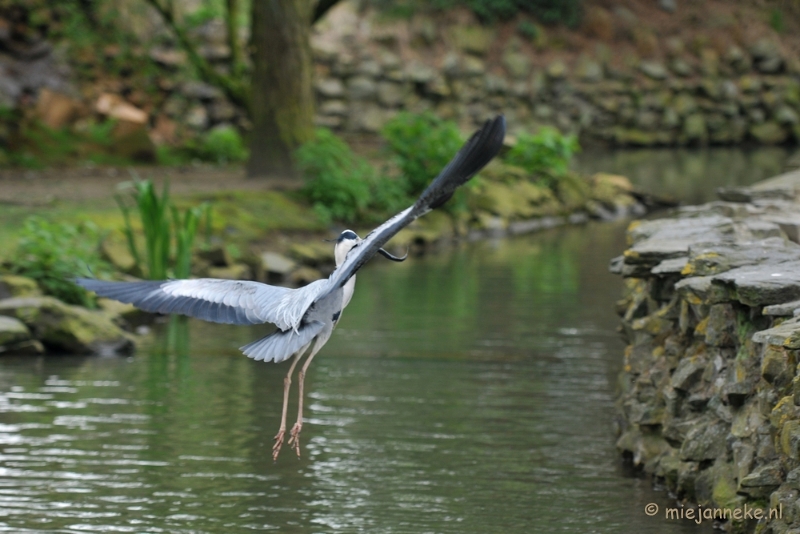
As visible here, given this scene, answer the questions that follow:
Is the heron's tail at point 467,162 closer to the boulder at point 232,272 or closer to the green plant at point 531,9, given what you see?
the boulder at point 232,272

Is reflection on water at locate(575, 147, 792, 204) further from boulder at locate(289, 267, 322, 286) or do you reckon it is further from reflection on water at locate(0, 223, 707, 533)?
reflection on water at locate(0, 223, 707, 533)

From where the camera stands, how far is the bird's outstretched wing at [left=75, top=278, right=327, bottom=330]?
516cm

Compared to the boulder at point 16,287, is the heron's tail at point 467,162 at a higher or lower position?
higher

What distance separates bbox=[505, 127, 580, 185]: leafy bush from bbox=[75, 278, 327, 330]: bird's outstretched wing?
15321 millimetres

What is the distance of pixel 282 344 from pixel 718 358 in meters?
2.28

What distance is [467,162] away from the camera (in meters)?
4.52

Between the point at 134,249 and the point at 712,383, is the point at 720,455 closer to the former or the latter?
the point at 712,383

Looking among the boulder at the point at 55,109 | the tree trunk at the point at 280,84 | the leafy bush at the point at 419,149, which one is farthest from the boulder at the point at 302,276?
the boulder at the point at 55,109

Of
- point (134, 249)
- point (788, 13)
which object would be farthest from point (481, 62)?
point (134, 249)

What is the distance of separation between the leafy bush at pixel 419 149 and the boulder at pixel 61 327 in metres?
7.79

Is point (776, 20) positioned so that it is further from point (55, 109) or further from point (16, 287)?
point (16, 287)

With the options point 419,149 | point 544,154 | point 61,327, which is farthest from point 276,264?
point 544,154

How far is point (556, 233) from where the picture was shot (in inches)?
711

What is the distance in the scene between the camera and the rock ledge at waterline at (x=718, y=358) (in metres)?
4.76
